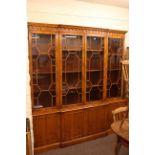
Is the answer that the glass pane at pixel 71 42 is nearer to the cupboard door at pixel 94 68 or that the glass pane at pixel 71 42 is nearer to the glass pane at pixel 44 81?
the cupboard door at pixel 94 68

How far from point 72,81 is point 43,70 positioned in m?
0.61

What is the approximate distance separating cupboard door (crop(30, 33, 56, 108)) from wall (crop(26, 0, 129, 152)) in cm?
42

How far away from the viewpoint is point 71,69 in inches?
136

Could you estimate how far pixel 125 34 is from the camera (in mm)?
4121

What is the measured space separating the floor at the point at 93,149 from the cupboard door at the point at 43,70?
86 cm

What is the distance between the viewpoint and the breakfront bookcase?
317 cm

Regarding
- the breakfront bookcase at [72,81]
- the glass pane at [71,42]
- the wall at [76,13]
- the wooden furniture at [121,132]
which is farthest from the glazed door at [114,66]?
the wooden furniture at [121,132]

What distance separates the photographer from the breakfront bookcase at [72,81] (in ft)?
10.4

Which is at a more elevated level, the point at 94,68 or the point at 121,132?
the point at 94,68

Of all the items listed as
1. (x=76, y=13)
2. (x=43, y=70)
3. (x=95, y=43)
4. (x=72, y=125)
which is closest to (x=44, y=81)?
(x=43, y=70)

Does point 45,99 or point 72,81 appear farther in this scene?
point 72,81

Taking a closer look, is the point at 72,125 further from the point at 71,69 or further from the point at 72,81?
the point at 71,69
